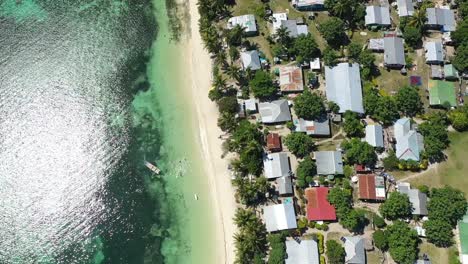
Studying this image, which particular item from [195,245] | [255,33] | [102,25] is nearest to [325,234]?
[195,245]

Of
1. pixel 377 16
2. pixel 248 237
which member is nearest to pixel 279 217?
pixel 248 237

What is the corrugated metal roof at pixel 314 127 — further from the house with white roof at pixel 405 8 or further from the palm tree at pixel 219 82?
the house with white roof at pixel 405 8

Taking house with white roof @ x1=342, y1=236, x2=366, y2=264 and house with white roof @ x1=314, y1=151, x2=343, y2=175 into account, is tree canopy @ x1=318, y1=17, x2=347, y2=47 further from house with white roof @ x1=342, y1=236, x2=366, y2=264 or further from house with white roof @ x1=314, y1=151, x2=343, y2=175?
house with white roof @ x1=342, y1=236, x2=366, y2=264

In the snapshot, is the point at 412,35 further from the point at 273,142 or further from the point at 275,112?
the point at 273,142

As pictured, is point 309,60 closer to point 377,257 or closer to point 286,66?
point 286,66

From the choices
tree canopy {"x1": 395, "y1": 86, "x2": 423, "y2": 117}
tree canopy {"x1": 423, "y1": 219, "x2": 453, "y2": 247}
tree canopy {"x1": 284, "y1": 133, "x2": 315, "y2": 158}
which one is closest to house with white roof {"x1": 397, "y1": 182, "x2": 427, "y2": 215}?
tree canopy {"x1": 423, "y1": 219, "x2": 453, "y2": 247}

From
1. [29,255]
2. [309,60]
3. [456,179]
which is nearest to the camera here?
[29,255]

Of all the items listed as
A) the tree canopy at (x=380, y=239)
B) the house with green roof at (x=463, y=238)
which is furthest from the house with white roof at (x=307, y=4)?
the house with green roof at (x=463, y=238)
